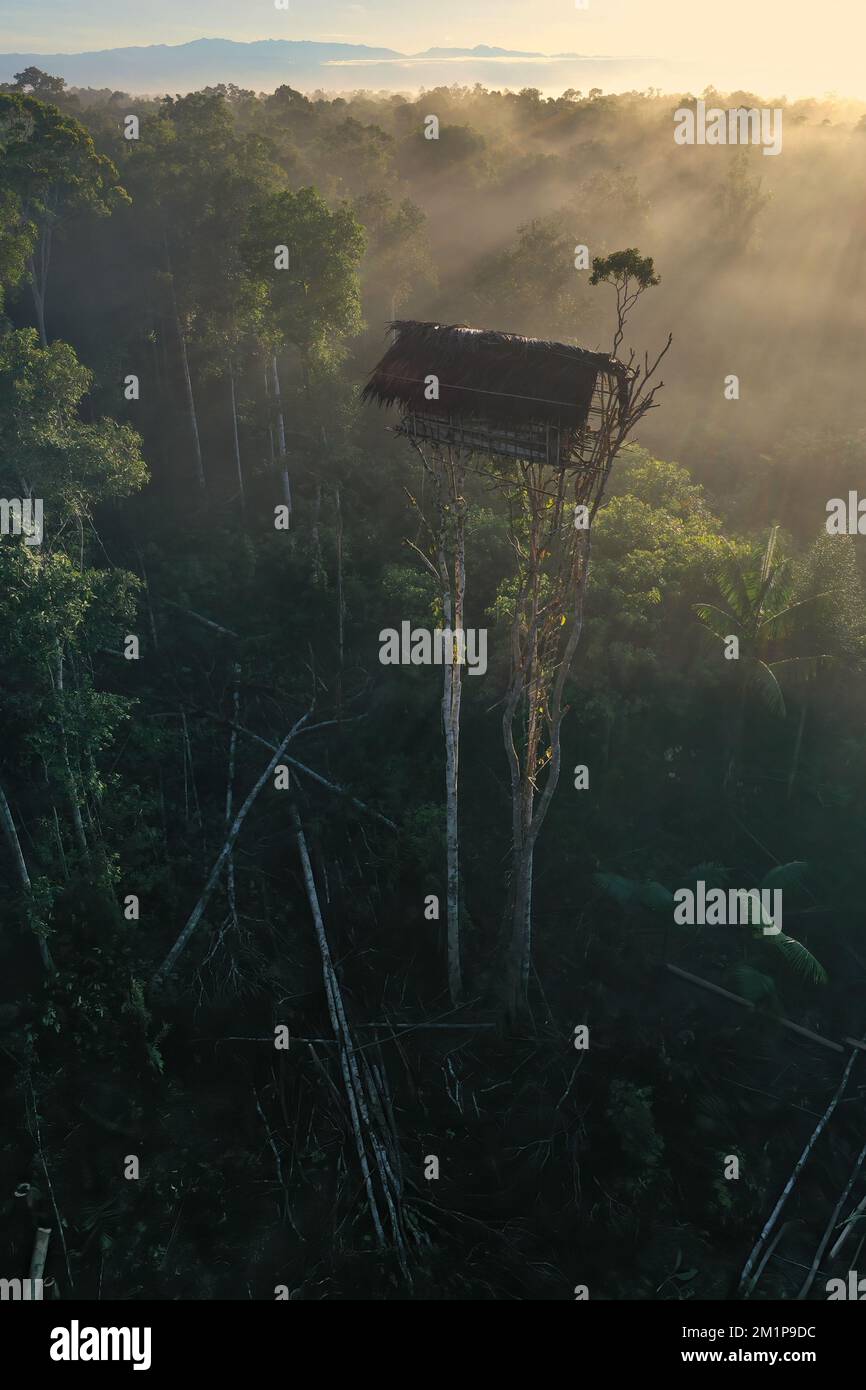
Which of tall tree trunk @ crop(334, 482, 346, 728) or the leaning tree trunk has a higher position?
tall tree trunk @ crop(334, 482, 346, 728)

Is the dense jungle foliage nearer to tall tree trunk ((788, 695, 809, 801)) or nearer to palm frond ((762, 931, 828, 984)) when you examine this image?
tall tree trunk ((788, 695, 809, 801))

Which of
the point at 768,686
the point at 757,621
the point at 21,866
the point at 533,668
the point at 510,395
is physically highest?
the point at 510,395

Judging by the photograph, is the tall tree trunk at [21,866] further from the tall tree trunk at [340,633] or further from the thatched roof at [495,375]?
the thatched roof at [495,375]

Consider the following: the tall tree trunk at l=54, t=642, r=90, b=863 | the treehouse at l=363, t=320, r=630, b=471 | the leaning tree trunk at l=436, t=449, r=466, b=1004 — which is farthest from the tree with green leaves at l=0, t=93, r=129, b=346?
the leaning tree trunk at l=436, t=449, r=466, b=1004

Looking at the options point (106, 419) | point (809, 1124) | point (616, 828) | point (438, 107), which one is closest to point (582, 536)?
point (616, 828)

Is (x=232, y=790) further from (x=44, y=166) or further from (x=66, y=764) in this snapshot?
(x=44, y=166)

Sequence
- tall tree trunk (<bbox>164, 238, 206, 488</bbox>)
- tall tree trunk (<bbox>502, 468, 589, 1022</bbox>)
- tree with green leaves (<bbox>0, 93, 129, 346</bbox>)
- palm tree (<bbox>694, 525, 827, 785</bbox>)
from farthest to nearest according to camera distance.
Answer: tall tree trunk (<bbox>164, 238, 206, 488</bbox>)
tree with green leaves (<bbox>0, 93, 129, 346</bbox>)
palm tree (<bbox>694, 525, 827, 785</bbox>)
tall tree trunk (<bbox>502, 468, 589, 1022</bbox>)

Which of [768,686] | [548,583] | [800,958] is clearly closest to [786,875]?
[800,958]
